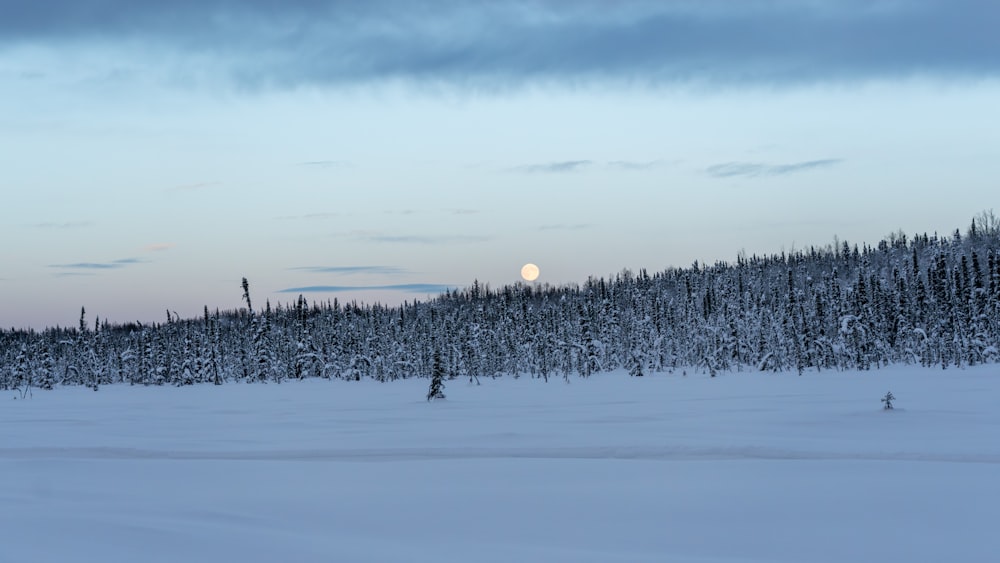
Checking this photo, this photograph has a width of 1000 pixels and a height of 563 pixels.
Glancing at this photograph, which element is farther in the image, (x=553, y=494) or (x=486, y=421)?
(x=486, y=421)

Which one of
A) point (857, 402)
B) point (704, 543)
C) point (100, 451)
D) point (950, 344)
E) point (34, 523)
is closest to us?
point (704, 543)

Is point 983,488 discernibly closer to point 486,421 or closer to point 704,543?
point 704,543

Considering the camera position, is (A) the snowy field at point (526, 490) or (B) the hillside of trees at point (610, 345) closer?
(A) the snowy field at point (526, 490)

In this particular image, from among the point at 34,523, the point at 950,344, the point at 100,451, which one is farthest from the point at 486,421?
the point at 950,344

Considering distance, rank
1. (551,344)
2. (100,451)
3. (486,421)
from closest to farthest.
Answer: (100,451) < (486,421) < (551,344)

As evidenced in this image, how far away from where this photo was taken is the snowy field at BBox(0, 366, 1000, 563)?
26.4 feet

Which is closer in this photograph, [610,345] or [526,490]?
[526,490]

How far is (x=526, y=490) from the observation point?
36.7ft

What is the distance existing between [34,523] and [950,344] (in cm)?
6886

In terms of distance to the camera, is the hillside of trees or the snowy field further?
the hillside of trees

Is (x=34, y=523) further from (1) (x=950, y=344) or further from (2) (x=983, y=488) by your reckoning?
(1) (x=950, y=344)

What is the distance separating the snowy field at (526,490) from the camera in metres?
8.05

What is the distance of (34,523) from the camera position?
968 centimetres

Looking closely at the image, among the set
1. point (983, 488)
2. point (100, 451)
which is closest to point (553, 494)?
point (983, 488)
